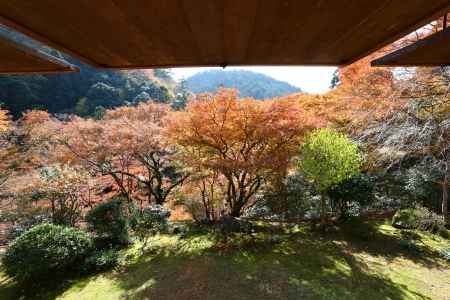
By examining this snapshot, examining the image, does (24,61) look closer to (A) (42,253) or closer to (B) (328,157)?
(A) (42,253)

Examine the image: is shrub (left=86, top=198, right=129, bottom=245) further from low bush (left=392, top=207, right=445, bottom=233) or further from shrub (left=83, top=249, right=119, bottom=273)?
low bush (left=392, top=207, right=445, bottom=233)

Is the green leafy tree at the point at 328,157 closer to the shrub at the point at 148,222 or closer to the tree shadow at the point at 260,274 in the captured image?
the tree shadow at the point at 260,274

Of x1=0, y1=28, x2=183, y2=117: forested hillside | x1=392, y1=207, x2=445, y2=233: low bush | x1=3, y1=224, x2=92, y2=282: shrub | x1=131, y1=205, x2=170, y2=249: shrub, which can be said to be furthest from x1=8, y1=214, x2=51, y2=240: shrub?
x1=392, y1=207, x2=445, y2=233: low bush

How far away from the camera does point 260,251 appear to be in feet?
19.5

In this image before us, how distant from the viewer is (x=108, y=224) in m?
6.95

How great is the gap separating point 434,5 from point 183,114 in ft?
22.9

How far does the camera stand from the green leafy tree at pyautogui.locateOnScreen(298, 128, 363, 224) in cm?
628

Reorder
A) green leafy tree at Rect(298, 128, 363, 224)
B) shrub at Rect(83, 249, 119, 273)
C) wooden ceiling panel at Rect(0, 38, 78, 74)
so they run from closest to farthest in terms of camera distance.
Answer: wooden ceiling panel at Rect(0, 38, 78, 74) → shrub at Rect(83, 249, 119, 273) → green leafy tree at Rect(298, 128, 363, 224)

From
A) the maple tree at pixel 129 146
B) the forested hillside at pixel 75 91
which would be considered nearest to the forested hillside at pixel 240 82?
the forested hillside at pixel 75 91

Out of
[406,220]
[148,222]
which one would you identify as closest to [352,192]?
[406,220]

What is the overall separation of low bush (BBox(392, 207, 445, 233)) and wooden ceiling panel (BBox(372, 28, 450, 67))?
690 cm

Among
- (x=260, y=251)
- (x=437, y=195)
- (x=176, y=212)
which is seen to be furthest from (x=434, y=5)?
(x=176, y=212)

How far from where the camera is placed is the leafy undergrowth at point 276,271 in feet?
14.2

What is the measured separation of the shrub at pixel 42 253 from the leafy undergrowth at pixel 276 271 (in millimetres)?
384
